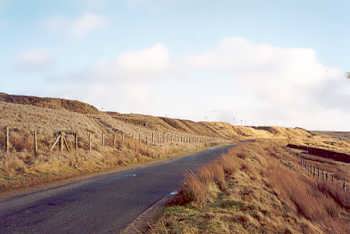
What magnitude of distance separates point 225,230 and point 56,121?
109 ft

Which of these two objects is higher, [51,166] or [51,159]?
[51,159]

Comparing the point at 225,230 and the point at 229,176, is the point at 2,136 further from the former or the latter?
the point at 225,230

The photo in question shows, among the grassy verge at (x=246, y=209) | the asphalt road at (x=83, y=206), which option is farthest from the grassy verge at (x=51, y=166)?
the grassy verge at (x=246, y=209)

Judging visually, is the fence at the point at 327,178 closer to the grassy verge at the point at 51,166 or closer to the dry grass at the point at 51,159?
the dry grass at the point at 51,159

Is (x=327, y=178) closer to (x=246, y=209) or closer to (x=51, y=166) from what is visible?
(x=246, y=209)

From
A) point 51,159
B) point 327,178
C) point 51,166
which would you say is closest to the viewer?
point 51,166

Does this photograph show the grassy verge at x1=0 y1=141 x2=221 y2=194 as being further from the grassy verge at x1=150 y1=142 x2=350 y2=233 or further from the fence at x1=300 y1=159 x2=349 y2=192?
the fence at x1=300 y1=159 x2=349 y2=192

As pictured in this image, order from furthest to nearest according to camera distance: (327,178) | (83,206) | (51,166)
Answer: (327,178)
(51,166)
(83,206)

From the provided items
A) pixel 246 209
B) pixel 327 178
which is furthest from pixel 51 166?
pixel 327 178

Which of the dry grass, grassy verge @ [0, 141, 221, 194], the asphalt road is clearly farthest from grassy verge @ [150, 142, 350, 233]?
the dry grass

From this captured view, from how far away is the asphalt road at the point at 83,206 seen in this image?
834 cm

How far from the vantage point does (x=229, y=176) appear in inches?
679

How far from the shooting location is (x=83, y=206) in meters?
10.6

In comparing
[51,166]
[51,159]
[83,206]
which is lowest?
[83,206]
